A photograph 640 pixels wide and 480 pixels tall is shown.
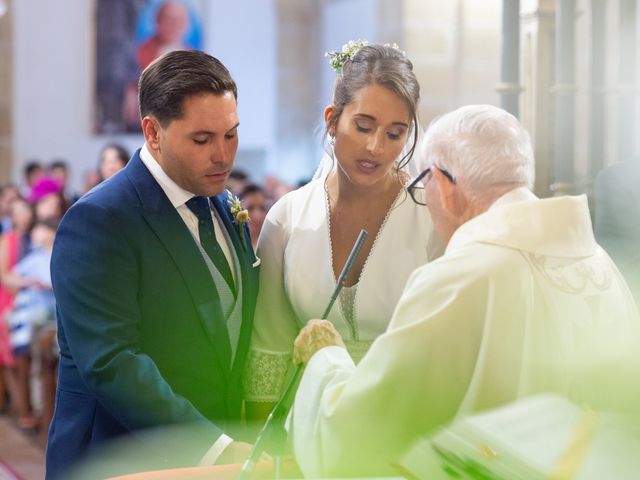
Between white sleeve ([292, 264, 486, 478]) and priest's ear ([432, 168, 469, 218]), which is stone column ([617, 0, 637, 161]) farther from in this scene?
white sleeve ([292, 264, 486, 478])

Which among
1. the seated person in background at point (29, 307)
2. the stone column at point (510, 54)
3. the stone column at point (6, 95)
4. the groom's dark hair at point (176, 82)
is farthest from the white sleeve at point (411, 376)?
the stone column at point (6, 95)

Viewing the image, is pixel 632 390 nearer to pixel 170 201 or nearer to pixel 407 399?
pixel 407 399

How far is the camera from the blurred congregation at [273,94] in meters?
4.79

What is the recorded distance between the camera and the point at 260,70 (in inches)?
577

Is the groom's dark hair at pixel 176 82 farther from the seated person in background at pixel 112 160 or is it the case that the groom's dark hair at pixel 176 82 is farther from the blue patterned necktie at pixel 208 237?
the seated person in background at pixel 112 160

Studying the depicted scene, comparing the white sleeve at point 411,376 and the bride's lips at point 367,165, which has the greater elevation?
the bride's lips at point 367,165

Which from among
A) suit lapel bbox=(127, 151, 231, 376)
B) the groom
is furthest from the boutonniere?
suit lapel bbox=(127, 151, 231, 376)

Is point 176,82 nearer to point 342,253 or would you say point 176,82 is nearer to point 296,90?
point 342,253

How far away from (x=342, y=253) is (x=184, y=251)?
1.99ft

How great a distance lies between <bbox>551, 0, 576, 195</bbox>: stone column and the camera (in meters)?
4.61

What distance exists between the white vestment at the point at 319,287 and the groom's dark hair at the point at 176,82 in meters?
0.63

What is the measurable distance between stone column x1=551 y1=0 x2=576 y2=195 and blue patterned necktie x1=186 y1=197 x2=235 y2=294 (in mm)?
2015

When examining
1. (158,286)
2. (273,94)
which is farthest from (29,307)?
(273,94)

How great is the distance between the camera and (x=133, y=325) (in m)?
2.91
